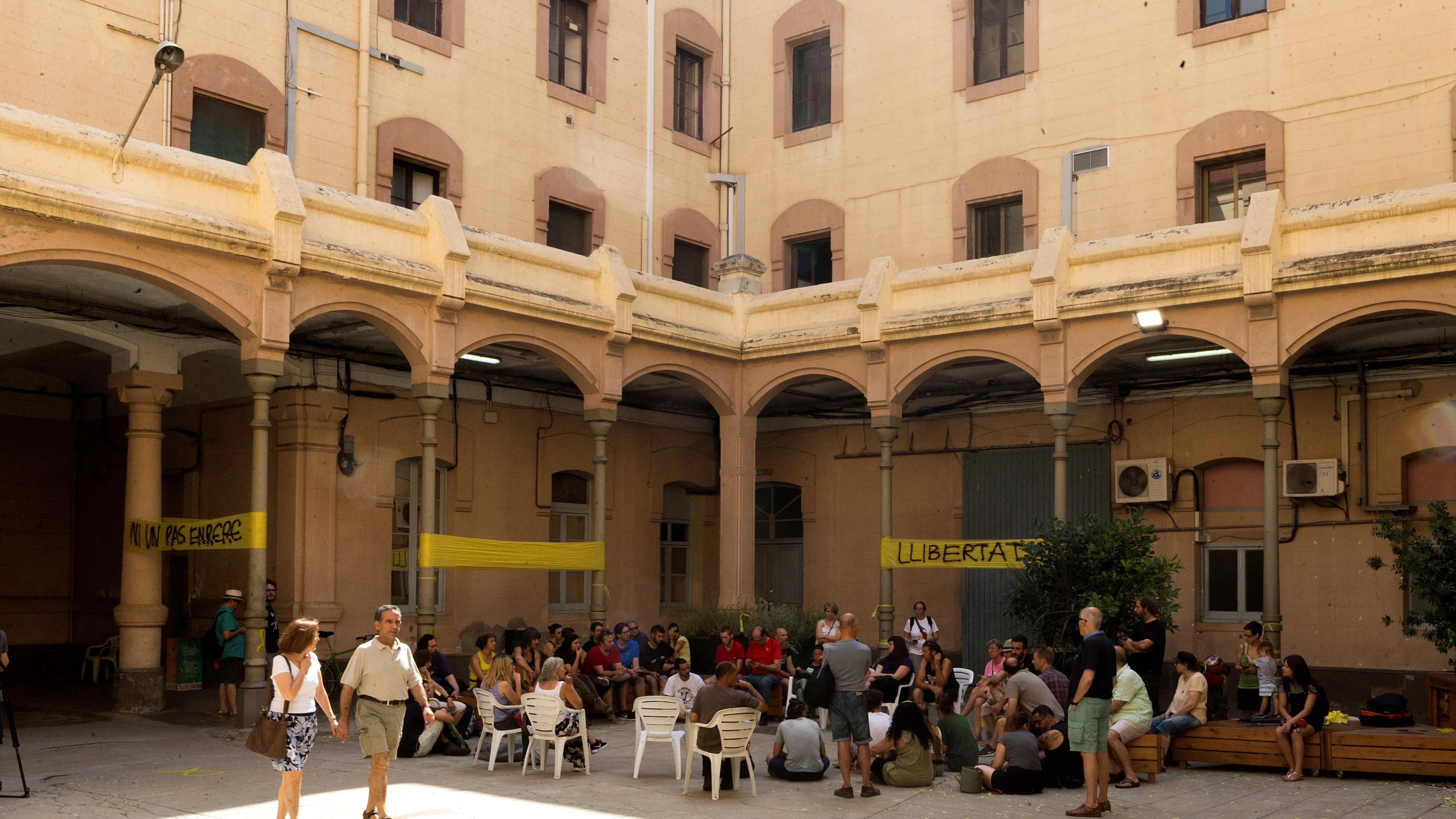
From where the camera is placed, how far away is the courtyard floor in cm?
963

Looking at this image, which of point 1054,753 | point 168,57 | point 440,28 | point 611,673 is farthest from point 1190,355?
point 168,57

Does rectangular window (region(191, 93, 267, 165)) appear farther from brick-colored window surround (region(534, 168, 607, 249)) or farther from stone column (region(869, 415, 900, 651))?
stone column (region(869, 415, 900, 651))

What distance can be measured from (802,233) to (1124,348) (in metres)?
7.11

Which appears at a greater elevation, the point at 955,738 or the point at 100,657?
the point at 955,738

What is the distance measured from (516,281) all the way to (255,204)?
11.3 ft

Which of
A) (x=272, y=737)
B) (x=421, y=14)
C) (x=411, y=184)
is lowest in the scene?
(x=272, y=737)

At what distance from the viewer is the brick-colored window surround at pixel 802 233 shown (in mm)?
20984

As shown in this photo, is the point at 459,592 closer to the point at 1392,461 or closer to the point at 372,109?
the point at 372,109

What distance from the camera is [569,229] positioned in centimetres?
2006

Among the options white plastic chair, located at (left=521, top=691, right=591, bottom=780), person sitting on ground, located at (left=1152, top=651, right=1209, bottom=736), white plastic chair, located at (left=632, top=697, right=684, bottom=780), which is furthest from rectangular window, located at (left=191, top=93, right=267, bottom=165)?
person sitting on ground, located at (left=1152, top=651, right=1209, bottom=736)

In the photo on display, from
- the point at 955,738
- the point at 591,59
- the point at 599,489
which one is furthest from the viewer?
the point at 591,59

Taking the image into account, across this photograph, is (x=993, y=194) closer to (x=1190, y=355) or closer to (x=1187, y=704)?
(x=1190, y=355)

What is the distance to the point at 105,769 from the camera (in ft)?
36.4

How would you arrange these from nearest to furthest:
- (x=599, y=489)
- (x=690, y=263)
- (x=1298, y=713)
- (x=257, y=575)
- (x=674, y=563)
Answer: (x=1298, y=713) < (x=257, y=575) < (x=599, y=489) < (x=690, y=263) < (x=674, y=563)
